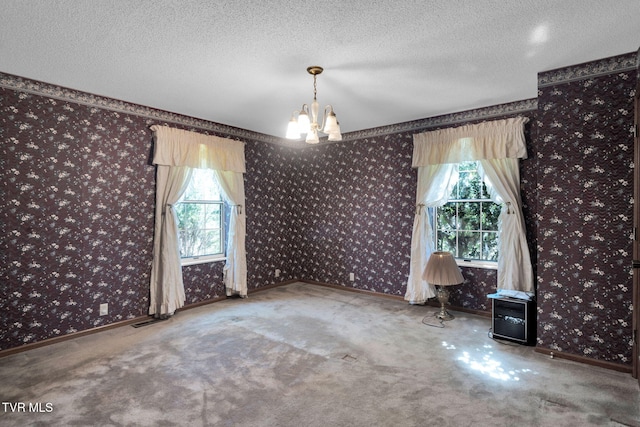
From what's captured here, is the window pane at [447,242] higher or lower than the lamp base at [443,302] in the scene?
higher

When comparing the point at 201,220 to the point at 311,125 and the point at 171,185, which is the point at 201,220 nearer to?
the point at 171,185

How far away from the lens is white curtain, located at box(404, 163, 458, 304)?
4.48 meters

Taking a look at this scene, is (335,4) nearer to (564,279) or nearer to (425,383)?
(425,383)

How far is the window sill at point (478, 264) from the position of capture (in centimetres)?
418

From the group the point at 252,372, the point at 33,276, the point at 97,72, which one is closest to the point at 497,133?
the point at 252,372

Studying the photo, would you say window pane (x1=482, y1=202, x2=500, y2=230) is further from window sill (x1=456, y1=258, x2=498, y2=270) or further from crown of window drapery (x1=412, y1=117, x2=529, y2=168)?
crown of window drapery (x1=412, y1=117, x2=529, y2=168)

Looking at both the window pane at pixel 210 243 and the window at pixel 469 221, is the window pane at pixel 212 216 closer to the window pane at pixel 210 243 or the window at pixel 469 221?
the window pane at pixel 210 243

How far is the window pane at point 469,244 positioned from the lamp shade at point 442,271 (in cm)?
57

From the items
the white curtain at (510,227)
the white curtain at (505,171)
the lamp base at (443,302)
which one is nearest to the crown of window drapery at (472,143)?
the white curtain at (505,171)

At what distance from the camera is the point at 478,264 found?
4.30 meters

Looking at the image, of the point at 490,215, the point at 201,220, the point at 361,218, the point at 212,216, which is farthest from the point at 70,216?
the point at 490,215

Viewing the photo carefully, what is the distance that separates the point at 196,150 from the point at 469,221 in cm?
380

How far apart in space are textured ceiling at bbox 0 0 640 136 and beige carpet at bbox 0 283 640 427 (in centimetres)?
258

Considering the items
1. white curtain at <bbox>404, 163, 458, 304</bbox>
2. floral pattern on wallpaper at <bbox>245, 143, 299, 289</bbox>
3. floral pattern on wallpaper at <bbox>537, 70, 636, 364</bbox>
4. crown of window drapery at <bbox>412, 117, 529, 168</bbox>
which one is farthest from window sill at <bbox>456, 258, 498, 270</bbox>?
floral pattern on wallpaper at <bbox>245, 143, 299, 289</bbox>
